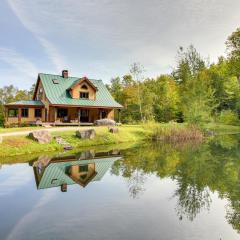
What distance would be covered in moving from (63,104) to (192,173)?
86.4 feet

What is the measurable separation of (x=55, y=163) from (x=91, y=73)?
140 feet

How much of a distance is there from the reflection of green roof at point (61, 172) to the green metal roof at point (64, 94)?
20069mm

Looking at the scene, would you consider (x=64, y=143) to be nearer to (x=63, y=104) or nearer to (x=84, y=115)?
(x=63, y=104)

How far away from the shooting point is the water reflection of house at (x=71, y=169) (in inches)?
633

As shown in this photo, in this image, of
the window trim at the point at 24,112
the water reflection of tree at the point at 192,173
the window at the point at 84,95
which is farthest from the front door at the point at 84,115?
the water reflection of tree at the point at 192,173

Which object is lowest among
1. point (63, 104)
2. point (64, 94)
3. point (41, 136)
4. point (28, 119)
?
point (41, 136)

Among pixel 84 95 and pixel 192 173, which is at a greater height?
pixel 84 95

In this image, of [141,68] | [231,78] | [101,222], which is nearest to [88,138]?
[101,222]

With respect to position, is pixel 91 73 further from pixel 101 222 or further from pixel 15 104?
pixel 101 222

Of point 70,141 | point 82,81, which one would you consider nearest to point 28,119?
point 82,81

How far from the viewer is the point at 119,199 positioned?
1302 cm

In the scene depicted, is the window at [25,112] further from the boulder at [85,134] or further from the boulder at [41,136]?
the boulder at [41,136]

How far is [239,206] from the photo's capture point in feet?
39.5

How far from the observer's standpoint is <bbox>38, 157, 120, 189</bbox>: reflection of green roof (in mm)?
15719
